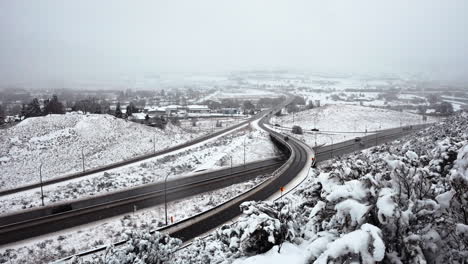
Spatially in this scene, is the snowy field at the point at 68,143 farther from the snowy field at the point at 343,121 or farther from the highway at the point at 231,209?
the snowy field at the point at 343,121

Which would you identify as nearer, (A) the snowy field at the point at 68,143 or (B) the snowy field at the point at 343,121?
(A) the snowy field at the point at 68,143

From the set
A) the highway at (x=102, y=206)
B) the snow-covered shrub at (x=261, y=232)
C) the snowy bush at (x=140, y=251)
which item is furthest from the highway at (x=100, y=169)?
the snow-covered shrub at (x=261, y=232)

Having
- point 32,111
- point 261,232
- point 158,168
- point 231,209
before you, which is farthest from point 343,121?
point 32,111

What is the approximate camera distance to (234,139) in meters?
70.9

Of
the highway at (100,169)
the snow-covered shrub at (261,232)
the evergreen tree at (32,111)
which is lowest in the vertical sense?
the highway at (100,169)

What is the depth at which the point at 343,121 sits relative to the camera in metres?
97.2

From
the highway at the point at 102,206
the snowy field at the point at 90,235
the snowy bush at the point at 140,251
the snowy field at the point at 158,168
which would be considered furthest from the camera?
the snowy field at the point at 158,168

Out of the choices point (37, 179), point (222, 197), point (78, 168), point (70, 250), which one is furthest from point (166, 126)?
point (70, 250)

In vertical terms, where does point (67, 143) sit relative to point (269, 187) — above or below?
above

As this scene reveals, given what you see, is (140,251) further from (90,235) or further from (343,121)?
(343,121)

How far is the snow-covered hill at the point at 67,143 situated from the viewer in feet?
157

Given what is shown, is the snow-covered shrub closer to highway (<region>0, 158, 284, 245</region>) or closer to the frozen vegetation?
the frozen vegetation

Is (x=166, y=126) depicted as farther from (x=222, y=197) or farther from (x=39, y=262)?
(x=39, y=262)

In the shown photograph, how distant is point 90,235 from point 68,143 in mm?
38576
